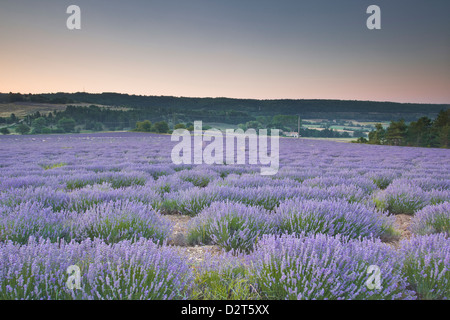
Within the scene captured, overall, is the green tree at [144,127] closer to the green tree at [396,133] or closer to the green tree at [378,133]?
the green tree at [378,133]

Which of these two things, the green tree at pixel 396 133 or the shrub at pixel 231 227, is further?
the green tree at pixel 396 133

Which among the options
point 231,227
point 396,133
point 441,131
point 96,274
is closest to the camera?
point 96,274

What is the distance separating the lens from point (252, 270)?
175 cm

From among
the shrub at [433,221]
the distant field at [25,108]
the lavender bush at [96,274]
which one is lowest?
the shrub at [433,221]

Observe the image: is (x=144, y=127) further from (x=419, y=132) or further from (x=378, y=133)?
(x=419, y=132)

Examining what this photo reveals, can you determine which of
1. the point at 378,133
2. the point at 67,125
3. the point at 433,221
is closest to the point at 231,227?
the point at 433,221

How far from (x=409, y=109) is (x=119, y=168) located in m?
85.8

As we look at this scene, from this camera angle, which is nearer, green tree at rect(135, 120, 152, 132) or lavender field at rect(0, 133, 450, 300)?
lavender field at rect(0, 133, 450, 300)

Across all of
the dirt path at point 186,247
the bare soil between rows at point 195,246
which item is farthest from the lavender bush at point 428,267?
the dirt path at point 186,247

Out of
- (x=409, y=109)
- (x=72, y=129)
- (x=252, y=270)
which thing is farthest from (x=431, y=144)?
(x=72, y=129)

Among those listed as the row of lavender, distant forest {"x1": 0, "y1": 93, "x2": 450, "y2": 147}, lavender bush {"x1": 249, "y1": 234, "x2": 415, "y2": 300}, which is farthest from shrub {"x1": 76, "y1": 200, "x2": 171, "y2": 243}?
distant forest {"x1": 0, "y1": 93, "x2": 450, "y2": 147}

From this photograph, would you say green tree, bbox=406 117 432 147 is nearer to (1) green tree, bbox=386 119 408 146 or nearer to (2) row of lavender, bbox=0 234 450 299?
(1) green tree, bbox=386 119 408 146

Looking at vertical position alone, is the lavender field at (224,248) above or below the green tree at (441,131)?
below
